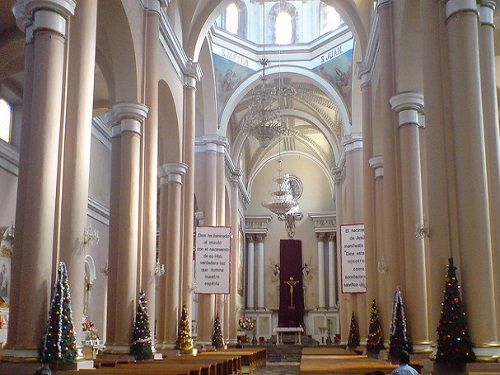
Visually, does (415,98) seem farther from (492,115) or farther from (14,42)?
(14,42)

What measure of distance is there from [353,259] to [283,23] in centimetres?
1311

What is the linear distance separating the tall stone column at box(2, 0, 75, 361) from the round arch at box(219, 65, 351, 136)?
646 inches

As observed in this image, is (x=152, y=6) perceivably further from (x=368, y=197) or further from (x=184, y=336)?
(x=184, y=336)

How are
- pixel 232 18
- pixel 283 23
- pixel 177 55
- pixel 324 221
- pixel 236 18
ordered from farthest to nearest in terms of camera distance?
pixel 324 221
pixel 283 23
pixel 236 18
pixel 232 18
pixel 177 55

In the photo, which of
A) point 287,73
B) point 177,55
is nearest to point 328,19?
point 287,73

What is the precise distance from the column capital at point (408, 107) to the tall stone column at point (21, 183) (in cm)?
738

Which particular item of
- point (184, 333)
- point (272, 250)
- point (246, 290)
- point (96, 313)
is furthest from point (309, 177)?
point (184, 333)

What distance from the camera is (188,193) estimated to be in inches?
741

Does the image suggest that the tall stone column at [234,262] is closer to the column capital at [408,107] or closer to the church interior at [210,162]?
the church interior at [210,162]

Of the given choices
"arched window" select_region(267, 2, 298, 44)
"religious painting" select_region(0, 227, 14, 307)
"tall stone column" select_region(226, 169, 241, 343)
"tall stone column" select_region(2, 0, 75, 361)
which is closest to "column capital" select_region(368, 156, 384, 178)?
"religious painting" select_region(0, 227, 14, 307)

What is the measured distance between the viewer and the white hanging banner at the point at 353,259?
19.0 meters

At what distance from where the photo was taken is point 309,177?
40.3 m

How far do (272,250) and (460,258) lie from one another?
30694 mm


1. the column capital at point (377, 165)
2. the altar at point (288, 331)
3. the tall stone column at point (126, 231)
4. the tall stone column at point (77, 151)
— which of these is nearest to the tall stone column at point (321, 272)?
the altar at point (288, 331)
